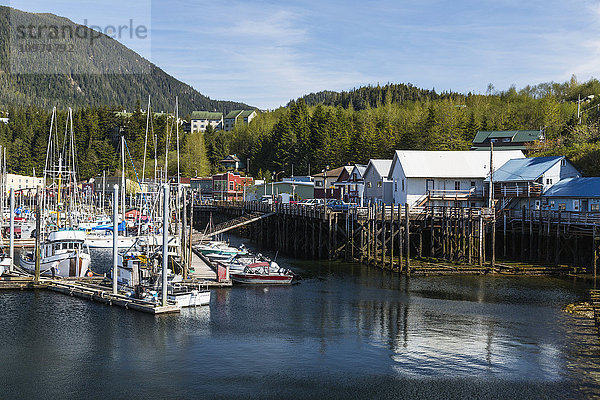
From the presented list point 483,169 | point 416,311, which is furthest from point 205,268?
point 483,169

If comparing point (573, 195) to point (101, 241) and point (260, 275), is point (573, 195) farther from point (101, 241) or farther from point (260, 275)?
point (101, 241)

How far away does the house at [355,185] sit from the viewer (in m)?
85.9

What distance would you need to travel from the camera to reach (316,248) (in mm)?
69188

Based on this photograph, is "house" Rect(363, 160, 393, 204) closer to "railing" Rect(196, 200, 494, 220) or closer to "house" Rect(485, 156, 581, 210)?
"railing" Rect(196, 200, 494, 220)

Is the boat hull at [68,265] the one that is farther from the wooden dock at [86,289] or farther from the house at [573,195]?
the house at [573,195]

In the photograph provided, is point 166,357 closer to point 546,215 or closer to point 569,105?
point 546,215

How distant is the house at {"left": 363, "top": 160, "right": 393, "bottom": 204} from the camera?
74.9m

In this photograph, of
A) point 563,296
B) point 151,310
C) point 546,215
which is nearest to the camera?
point 151,310

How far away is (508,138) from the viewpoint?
370 feet

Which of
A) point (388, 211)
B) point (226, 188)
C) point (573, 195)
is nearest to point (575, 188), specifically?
point (573, 195)

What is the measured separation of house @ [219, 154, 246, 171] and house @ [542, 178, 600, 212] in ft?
350

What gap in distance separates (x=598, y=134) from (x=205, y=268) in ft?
204

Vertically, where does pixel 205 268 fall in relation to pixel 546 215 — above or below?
below

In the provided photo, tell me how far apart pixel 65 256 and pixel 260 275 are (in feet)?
50.7
